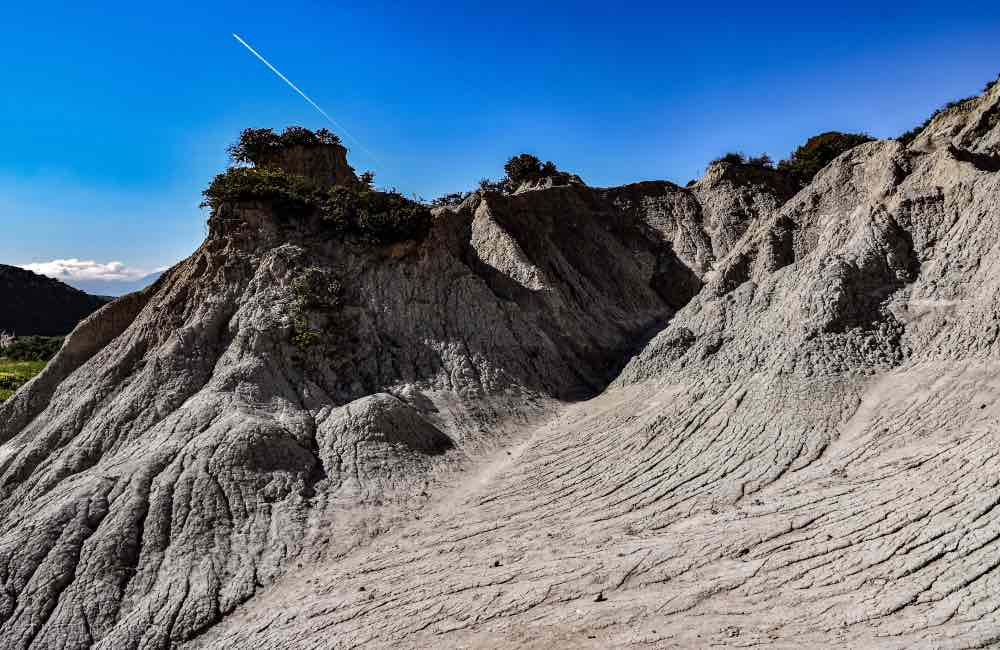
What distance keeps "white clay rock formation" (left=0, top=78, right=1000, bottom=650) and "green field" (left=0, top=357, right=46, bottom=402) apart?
40.8 feet

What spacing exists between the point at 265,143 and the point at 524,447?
2042 cm

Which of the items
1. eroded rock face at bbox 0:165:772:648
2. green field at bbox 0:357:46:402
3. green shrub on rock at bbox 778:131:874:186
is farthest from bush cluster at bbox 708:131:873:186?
green field at bbox 0:357:46:402

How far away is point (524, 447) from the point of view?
1666 centimetres

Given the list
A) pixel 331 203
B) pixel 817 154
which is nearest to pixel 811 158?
pixel 817 154

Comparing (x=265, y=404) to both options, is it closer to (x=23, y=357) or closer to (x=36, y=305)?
(x=23, y=357)

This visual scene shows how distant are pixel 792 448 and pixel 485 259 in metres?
15.4

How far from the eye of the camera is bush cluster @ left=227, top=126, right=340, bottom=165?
29234 mm

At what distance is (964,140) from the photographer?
26828 millimetres

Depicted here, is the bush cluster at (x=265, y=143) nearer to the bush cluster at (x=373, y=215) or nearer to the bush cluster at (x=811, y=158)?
the bush cluster at (x=373, y=215)

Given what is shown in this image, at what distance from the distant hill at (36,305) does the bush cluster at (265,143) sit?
45.6 m

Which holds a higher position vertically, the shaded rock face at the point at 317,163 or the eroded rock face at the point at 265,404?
the shaded rock face at the point at 317,163

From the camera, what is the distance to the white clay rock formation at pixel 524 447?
8906 millimetres

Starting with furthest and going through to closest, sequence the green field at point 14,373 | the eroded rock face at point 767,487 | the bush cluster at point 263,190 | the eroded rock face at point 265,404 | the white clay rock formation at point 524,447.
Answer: the green field at point 14,373, the bush cluster at point 263,190, the eroded rock face at point 265,404, the white clay rock formation at point 524,447, the eroded rock face at point 767,487

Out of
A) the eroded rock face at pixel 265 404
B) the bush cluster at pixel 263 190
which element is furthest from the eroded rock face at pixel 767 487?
the bush cluster at pixel 263 190
